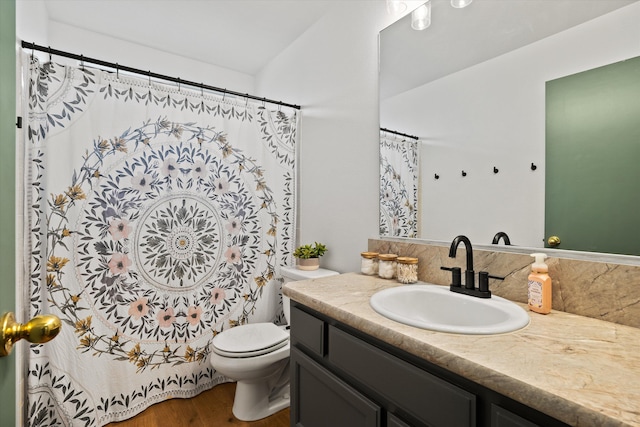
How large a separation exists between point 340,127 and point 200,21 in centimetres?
126

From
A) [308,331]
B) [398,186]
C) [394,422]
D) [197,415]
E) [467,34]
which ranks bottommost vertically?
[197,415]

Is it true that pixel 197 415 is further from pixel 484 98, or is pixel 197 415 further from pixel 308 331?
pixel 484 98

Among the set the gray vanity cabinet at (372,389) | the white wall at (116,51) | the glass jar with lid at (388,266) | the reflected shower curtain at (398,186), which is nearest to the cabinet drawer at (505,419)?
the gray vanity cabinet at (372,389)

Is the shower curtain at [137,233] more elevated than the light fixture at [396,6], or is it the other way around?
the light fixture at [396,6]

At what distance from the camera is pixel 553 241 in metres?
1.06

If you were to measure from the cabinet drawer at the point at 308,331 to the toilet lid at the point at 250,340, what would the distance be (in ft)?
1.51

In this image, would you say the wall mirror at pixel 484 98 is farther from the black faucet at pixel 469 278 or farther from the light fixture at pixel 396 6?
the black faucet at pixel 469 278

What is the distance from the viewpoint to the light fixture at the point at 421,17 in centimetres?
145

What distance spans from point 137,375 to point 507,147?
2.21 meters

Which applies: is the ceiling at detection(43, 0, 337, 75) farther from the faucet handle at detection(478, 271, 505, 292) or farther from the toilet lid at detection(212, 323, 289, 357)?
the toilet lid at detection(212, 323, 289, 357)

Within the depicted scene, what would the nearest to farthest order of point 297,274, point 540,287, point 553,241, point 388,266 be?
1. point 540,287
2. point 553,241
3. point 388,266
4. point 297,274

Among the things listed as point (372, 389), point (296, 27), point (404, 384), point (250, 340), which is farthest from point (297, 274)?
point (296, 27)

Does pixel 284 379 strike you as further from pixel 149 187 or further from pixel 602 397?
pixel 602 397

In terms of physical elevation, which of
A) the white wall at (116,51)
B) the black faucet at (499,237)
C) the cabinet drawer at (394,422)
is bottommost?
the cabinet drawer at (394,422)
